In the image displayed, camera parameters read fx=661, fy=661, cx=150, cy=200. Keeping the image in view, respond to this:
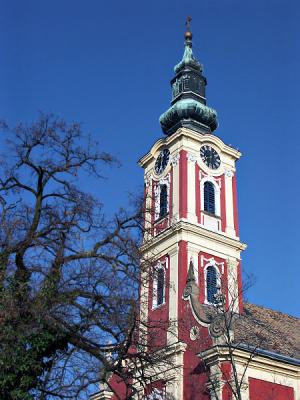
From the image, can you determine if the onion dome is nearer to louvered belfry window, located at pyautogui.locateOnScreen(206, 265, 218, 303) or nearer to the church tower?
the church tower

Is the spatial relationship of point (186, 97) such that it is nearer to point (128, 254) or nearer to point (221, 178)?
point (221, 178)

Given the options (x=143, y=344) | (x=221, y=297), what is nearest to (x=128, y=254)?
(x=143, y=344)

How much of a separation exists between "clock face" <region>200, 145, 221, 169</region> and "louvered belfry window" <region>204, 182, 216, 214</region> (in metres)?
1.28

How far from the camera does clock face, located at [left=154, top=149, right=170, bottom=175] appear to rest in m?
39.1

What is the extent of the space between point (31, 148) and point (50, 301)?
419cm

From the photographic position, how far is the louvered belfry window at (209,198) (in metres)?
37.2

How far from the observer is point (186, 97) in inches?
1663

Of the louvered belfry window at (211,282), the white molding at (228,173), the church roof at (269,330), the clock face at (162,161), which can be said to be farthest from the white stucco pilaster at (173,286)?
the white molding at (228,173)

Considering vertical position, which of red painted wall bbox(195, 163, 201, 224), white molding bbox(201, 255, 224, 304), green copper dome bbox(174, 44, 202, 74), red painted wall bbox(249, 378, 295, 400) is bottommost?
red painted wall bbox(249, 378, 295, 400)

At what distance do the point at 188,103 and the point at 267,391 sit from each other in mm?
19532

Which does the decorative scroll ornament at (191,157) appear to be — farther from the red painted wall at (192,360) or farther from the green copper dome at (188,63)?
the red painted wall at (192,360)

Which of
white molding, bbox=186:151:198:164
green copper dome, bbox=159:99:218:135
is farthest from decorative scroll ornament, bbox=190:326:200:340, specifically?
green copper dome, bbox=159:99:218:135

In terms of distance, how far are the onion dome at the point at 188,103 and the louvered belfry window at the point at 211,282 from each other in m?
9.29

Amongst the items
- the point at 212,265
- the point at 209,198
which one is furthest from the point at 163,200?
the point at 212,265
